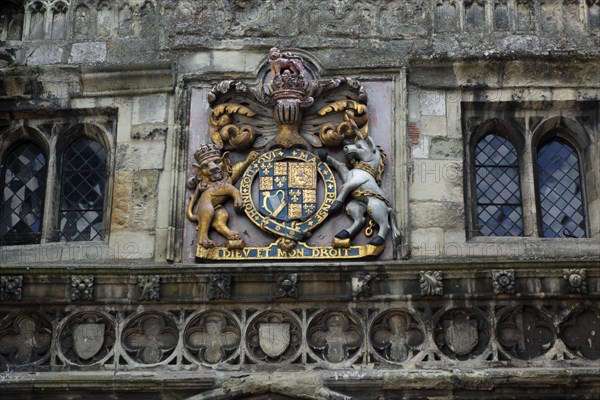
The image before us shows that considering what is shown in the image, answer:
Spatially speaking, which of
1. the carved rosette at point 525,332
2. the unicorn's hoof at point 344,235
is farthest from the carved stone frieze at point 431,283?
the unicorn's hoof at point 344,235

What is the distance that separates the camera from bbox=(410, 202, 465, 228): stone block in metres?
11.5

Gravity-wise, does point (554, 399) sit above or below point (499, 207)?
below

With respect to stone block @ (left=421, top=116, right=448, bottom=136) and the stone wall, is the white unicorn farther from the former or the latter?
stone block @ (left=421, top=116, right=448, bottom=136)

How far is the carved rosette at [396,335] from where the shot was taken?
11.0m

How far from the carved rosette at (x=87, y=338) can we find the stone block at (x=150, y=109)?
6.59 ft

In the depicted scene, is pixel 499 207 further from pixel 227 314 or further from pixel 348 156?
pixel 227 314

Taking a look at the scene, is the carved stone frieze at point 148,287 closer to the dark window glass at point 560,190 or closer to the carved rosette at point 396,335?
the carved rosette at point 396,335

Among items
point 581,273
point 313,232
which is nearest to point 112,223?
point 313,232

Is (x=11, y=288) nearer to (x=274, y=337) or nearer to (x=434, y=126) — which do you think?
(x=274, y=337)

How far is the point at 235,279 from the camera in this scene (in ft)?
36.8

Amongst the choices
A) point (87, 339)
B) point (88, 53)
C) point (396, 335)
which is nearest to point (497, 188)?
point (396, 335)

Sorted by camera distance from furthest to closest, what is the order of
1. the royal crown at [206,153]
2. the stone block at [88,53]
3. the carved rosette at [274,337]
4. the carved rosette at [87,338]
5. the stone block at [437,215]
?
the stone block at [88,53], the royal crown at [206,153], the stone block at [437,215], the carved rosette at [87,338], the carved rosette at [274,337]

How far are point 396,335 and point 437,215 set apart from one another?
123cm

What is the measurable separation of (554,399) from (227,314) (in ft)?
9.75
